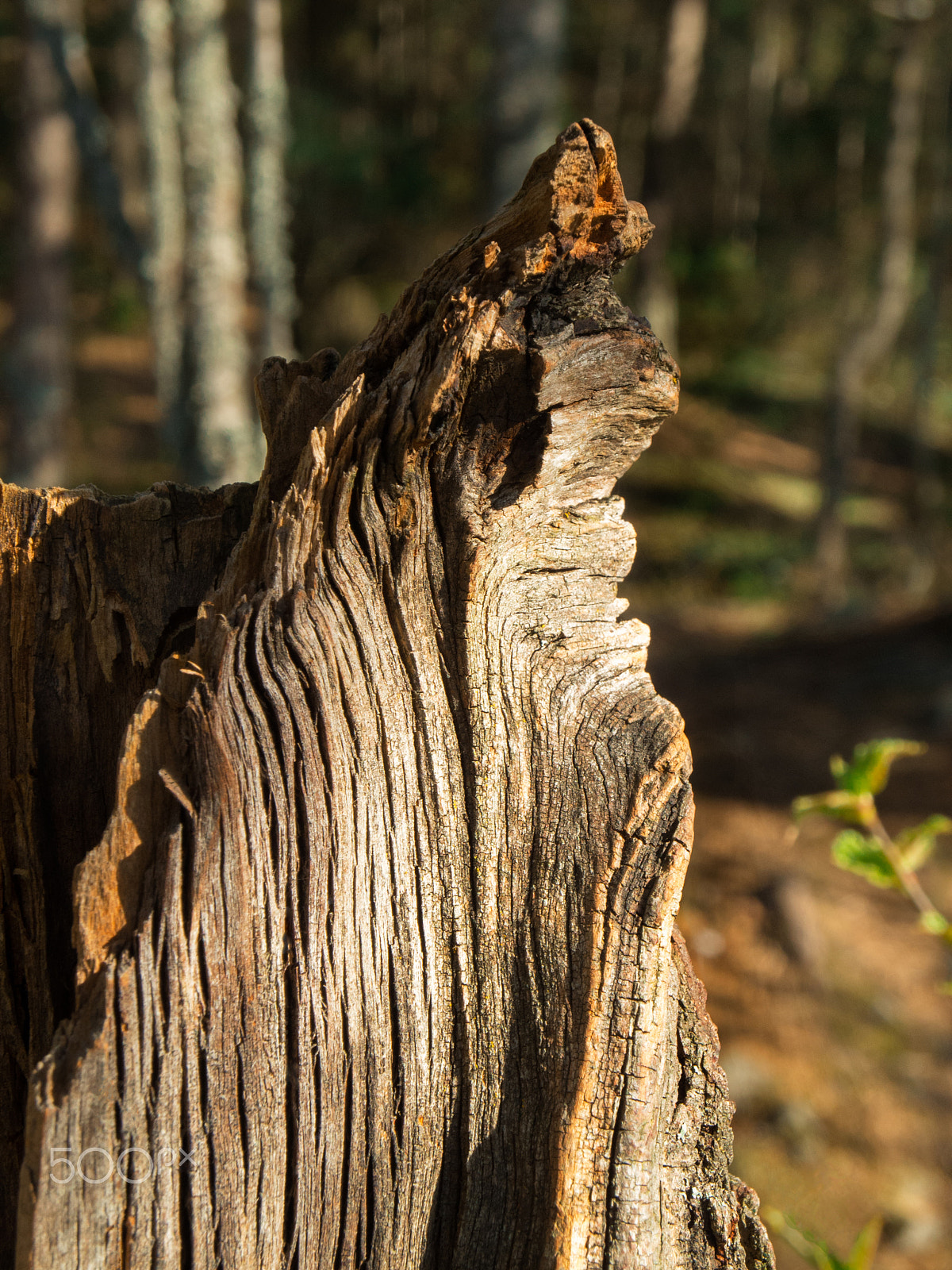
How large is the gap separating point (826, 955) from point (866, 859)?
135 inches

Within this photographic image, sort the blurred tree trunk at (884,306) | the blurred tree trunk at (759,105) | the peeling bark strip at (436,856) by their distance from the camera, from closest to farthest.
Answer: the peeling bark strip at (436,856) → the blurred tree trunk at (884,306) → the blurred tree trunk at (759,105)

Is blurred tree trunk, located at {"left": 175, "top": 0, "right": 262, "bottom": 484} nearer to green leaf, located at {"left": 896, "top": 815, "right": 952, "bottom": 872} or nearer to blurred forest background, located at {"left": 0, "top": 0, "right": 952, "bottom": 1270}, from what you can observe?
blurred forest background, located at {"left": 0, "top": 0, "right": 952, "bottom": 1270}

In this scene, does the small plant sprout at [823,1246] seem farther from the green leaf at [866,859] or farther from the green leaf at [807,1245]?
the green leaf at [866,859]

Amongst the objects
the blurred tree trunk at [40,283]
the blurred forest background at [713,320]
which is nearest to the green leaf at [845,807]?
the blurred forest background at [713,320]

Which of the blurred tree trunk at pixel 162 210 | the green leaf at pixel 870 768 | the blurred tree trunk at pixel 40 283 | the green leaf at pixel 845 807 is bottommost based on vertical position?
the green leaf at pixel 845 807

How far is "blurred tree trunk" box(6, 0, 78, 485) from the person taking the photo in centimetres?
961

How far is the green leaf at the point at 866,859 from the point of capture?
1560 mm

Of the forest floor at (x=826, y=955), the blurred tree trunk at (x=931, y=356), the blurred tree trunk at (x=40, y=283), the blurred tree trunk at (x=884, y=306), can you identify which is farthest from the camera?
the blurred tree trunk at (x=931, y=356)

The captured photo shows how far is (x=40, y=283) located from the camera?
32.6 ft

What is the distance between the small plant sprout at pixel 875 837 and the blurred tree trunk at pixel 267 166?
601 cm

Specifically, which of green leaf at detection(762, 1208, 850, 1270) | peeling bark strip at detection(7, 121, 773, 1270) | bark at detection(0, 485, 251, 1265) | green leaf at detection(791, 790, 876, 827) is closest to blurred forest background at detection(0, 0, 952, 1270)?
green leaf at detection(762, 1208, 850, 1270)

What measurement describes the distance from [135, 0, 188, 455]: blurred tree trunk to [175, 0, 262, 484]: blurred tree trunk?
55 cm

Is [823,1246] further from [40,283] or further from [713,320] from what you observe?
[713,320]

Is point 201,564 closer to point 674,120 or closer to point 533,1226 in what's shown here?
point 533,1226
